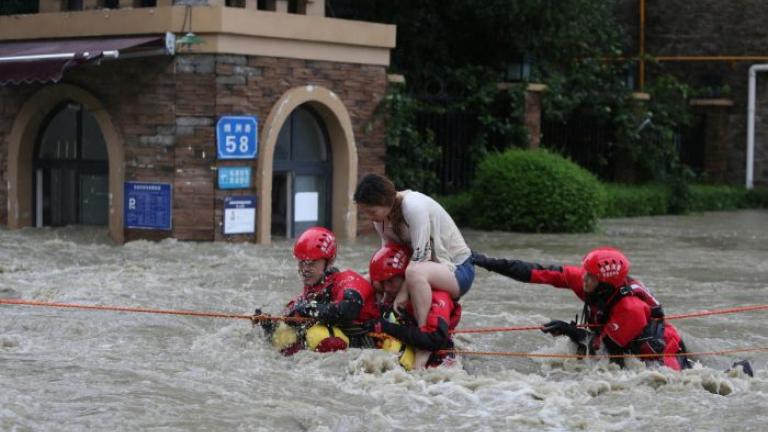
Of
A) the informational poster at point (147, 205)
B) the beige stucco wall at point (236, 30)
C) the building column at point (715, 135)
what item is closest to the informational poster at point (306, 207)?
the beige stucco wall at point (236, 30)

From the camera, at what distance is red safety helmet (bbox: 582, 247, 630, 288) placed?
9234mm

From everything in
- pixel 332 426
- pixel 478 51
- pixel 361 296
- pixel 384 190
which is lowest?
pixel 332 426

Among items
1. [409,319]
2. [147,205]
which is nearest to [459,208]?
[147,205]

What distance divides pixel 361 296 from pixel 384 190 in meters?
0.78

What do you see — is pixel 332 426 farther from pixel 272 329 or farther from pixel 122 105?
pixel 122 105

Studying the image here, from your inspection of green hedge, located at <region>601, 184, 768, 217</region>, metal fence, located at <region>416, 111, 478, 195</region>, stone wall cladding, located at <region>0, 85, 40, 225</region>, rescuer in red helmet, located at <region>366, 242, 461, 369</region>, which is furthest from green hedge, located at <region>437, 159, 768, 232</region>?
rescuer in red helmet, located at <region>366, 242, 461, 369</region>

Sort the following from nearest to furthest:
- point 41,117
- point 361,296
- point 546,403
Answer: point 546,403, point 361,296, point 41,117

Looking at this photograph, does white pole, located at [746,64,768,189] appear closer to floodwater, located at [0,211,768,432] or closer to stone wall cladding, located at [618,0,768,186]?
stone wall cladding, located at [618,0,768,186]

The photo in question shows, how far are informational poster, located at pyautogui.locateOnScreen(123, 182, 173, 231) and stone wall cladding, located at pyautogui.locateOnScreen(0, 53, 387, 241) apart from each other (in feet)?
0.27

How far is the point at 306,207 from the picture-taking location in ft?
62.2

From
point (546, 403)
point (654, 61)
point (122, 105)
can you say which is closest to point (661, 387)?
point (546, 403)

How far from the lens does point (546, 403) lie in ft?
28.5

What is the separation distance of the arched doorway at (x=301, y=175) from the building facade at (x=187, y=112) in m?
0.02

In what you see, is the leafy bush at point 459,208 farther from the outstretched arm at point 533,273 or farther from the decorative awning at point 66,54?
the outstretched arm at point 533,273
